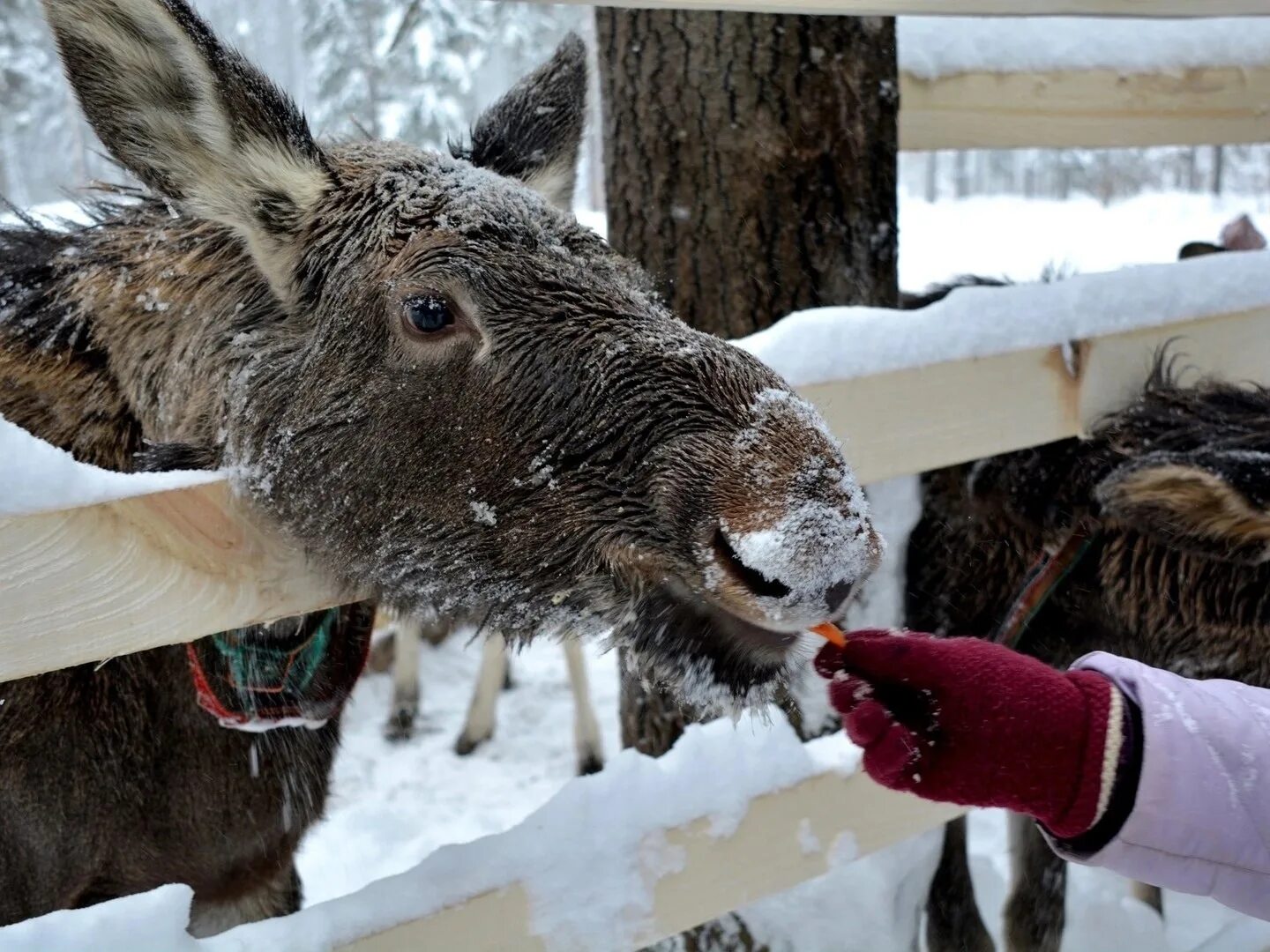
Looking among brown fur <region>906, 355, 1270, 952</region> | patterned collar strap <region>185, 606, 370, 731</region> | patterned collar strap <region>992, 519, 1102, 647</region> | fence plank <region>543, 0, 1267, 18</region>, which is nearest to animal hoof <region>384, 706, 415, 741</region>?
brown fur <region>906, 355, 1270, 952</region>

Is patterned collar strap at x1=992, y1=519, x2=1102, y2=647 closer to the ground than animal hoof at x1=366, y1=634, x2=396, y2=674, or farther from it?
farther from it

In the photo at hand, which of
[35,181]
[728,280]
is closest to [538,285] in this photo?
[728,280]

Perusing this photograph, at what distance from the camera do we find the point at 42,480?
158 cm

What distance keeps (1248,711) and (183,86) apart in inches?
90.7

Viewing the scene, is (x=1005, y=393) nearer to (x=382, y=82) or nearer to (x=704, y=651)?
(x=704, y=651)

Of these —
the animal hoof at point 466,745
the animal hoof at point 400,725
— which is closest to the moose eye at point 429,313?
the animal hoof at point 466,745

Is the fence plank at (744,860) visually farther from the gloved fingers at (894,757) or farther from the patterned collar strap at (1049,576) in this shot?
the gloved fingers at (894,757)

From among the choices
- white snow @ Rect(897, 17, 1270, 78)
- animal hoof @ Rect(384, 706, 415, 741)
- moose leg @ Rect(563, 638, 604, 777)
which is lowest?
animal hoof @ Rect(384, 706, 415, 741)

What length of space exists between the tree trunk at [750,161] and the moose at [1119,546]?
913 mm

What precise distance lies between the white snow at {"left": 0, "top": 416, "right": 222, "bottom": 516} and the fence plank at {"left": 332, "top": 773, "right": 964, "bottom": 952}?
38.6 inches

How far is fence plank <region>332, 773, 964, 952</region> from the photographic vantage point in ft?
6.81

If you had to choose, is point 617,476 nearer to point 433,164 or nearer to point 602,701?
point 433,164

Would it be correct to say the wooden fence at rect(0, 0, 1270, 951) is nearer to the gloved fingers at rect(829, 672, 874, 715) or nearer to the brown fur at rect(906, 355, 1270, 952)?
the brown fur at rect(906, 355, 1270, 952)

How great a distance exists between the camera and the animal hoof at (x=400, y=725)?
705 centimetres
